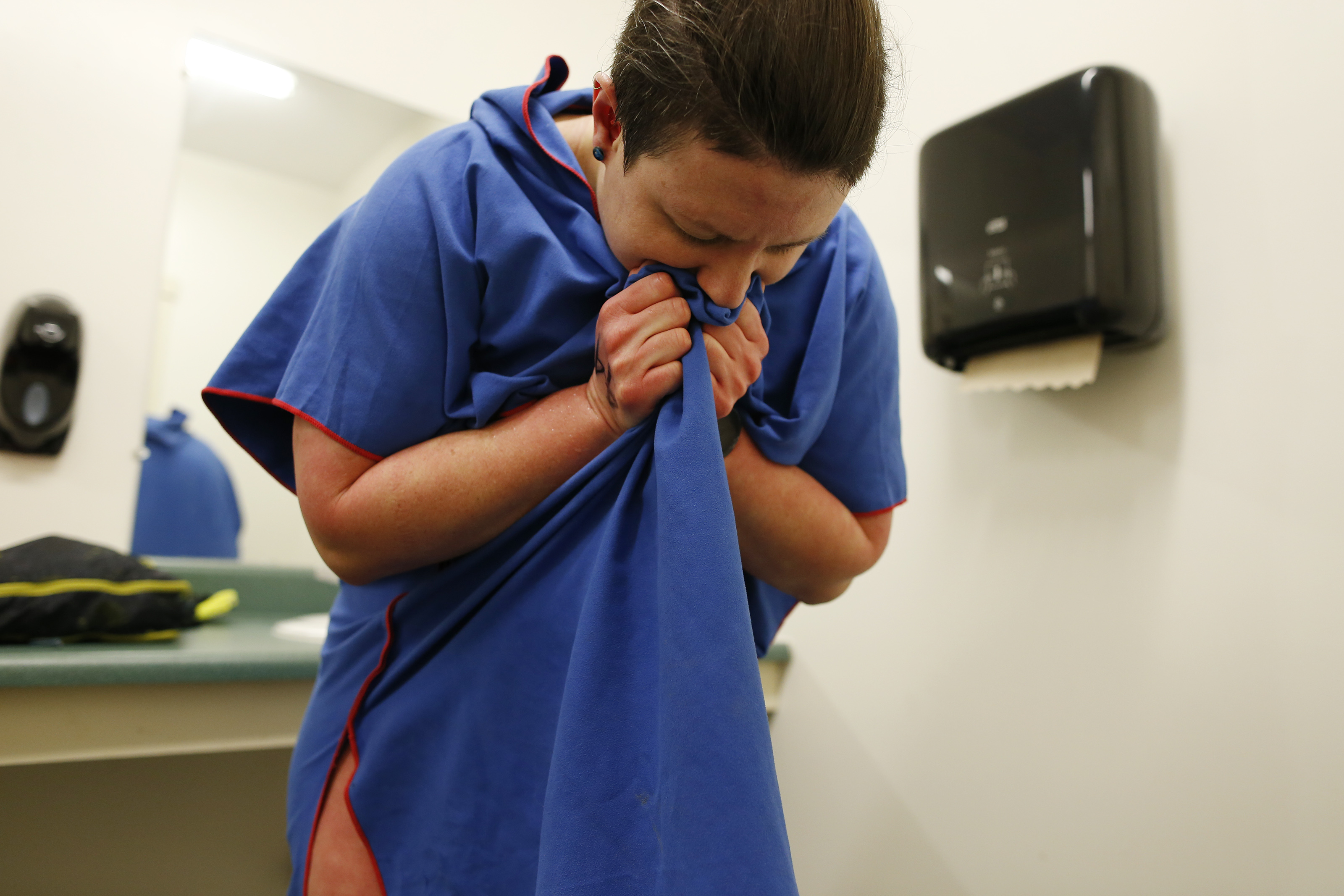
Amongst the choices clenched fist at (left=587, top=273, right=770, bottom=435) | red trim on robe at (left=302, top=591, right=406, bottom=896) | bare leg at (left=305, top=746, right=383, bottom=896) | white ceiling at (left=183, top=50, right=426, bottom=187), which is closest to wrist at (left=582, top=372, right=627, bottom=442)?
clenched fist at (left=587, top=273, right=770, bottom=435)

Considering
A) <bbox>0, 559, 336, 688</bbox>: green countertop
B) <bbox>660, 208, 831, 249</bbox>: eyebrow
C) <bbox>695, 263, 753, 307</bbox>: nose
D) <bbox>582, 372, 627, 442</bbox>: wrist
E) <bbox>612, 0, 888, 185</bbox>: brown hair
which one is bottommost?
<bbox>0, 559, 336, 688</bbox>: green countertop

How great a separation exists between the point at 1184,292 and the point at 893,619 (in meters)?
0.65

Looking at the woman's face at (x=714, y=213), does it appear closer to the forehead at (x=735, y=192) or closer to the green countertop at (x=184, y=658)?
the forehead at (x=735, y=192)

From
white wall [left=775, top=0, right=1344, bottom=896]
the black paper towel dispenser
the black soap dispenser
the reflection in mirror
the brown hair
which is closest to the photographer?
the brown hair

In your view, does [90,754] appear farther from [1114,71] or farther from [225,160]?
[1114,71]

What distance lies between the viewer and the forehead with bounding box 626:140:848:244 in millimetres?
469

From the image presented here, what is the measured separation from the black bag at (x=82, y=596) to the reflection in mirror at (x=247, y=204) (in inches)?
13.3

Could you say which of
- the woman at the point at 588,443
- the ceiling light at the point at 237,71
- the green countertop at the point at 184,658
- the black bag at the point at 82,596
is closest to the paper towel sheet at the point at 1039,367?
the woman at the point at 588,443

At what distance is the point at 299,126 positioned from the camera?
1508 millimetres

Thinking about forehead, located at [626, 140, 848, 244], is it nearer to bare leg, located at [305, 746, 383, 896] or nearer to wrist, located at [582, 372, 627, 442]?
wrist, located at [582, 372, 627, 442]

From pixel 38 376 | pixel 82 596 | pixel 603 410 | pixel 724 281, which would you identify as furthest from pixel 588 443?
pixel 38 376

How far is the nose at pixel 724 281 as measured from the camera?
0.53 metres

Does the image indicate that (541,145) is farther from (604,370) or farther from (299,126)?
(299,126)

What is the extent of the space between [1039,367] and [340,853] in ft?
3.21
